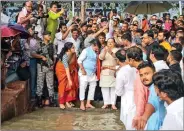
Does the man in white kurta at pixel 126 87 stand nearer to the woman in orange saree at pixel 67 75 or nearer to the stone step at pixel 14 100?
the stone step at pixel 14 100

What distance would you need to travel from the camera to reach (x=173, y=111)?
14.0 feet

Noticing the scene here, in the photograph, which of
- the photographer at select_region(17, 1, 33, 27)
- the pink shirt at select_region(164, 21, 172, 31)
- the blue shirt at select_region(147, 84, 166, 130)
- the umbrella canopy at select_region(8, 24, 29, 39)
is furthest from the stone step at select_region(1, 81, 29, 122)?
the pink shirt at select_region(164, 21, 172, 31)

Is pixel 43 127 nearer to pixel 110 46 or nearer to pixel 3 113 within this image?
pixel 3 113

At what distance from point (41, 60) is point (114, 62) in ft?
5.27

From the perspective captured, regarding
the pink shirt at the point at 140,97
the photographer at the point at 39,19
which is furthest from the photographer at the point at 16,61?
the pink shirt at the point at 140,97

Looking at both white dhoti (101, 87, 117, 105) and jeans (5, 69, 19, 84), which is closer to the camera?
jeans (5, 69, 19, 84)

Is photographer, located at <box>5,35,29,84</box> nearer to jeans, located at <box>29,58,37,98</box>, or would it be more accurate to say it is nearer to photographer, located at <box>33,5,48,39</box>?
jeans, located at <box>29,58,37,98</box>

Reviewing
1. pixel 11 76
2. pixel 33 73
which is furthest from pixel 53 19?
pixel 11 76

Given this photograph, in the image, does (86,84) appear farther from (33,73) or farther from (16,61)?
(16,61)

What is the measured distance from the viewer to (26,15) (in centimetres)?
1156

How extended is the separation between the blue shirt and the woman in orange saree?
17.6 ft

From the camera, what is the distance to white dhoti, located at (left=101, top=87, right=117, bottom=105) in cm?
1100

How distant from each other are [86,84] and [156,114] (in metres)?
5.81

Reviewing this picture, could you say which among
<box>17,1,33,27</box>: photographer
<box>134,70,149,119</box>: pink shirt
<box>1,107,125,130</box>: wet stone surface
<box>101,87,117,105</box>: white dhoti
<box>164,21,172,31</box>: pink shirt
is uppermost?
<box>17,1,33,27</box>: photographer
